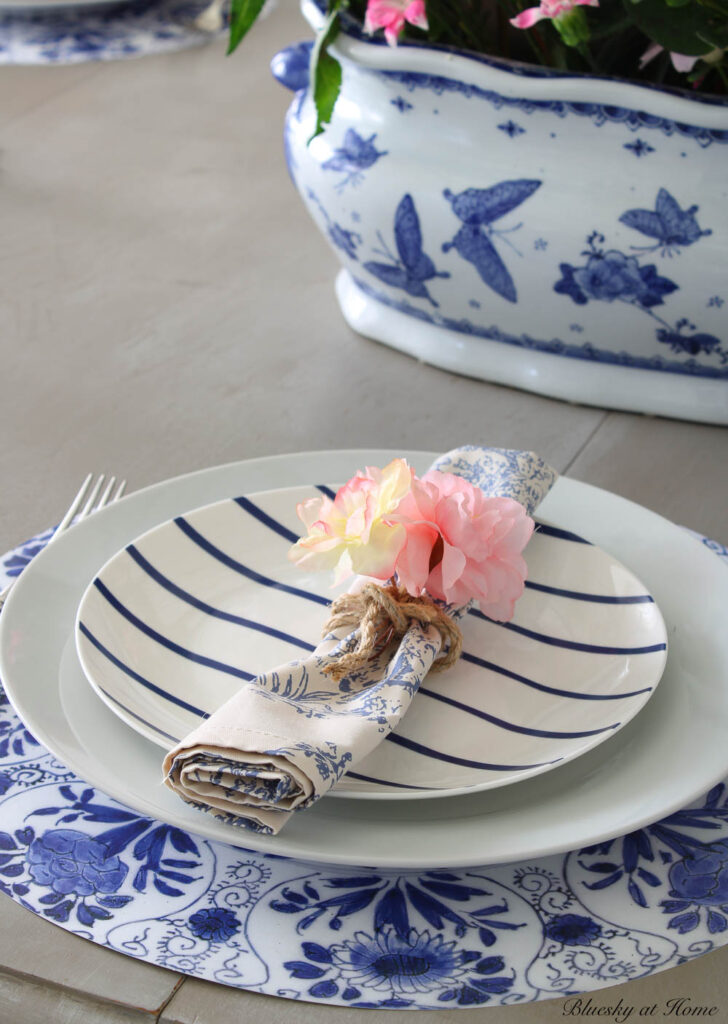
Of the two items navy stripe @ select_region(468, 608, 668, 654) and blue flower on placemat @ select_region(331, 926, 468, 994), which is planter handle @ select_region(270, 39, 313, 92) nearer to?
navy stripe @ select_region(468, 608, 668, 654)

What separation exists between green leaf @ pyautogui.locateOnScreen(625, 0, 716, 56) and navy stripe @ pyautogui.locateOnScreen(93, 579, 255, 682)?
39 cm

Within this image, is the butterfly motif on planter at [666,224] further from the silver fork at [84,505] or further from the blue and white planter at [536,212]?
the silver fork at [84,505]

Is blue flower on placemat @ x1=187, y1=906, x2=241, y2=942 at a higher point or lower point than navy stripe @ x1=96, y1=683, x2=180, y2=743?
lower

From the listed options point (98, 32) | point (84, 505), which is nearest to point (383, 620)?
point (84, 505)

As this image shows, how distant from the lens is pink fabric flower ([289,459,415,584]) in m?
0.36

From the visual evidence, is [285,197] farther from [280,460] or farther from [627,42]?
[280,460]

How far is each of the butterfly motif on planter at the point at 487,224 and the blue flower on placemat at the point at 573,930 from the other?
39 cm

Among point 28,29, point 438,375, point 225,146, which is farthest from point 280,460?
point 28,29

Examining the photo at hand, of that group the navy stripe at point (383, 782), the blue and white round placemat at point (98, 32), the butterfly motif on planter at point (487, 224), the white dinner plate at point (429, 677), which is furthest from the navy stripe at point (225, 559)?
the blue and white round placemat at point (98, 32)

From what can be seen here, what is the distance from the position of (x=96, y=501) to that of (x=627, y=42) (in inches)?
15.3

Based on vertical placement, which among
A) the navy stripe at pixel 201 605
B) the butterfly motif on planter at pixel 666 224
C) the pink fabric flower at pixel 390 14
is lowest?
the navy stripe at pixel 201 605

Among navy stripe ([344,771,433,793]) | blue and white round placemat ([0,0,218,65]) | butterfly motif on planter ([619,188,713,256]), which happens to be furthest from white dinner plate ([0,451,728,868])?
blue and white round placemat ([0,0,218,65])

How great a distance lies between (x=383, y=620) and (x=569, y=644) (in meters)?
0.07

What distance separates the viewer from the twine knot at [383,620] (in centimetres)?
36
